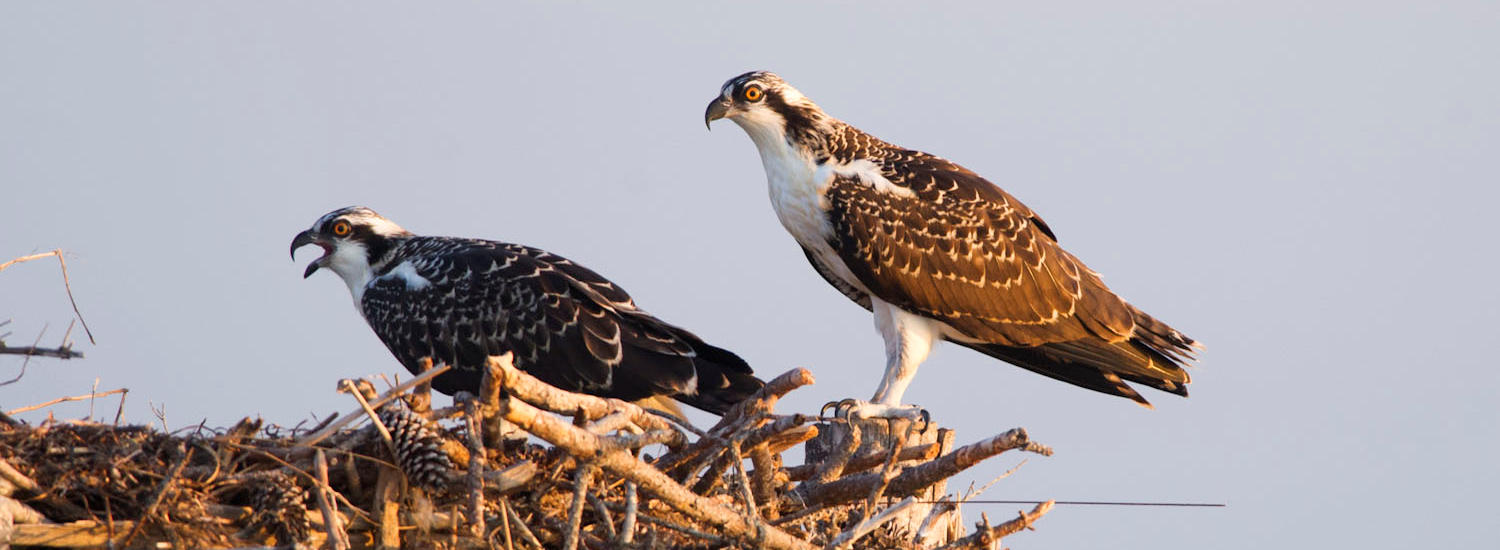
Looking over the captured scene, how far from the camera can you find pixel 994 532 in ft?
19.9

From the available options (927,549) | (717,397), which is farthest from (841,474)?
(717,397)

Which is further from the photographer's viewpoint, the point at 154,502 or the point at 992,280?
the point at 992,280

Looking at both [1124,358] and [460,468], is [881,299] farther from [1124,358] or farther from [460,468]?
[460,468]

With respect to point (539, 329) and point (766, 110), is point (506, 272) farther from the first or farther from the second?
point (766, 110)

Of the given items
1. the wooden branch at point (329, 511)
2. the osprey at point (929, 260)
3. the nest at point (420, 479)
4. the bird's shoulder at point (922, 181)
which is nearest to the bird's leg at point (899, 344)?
the osprey at point (929, 260)

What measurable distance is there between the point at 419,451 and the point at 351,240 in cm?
407

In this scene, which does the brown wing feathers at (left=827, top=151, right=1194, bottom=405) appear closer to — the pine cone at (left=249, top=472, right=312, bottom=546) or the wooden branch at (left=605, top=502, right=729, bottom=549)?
the wooden branch at (left=605, top=502, right=729, bottom=549)

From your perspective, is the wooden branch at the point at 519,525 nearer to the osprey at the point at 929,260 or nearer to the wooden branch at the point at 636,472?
the wooden branch at the point at 636,472

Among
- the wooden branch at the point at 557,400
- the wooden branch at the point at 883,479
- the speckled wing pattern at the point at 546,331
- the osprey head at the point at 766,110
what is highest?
the osprey head at the point at 766,110

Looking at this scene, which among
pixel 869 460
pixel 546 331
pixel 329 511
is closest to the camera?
pixel 329 511

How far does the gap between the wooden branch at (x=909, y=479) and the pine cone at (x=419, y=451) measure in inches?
66.9

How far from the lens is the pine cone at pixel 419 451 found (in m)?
5.13

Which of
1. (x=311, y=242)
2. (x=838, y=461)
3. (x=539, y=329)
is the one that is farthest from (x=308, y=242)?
(x=838, y=461)

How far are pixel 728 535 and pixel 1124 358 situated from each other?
389 cm
